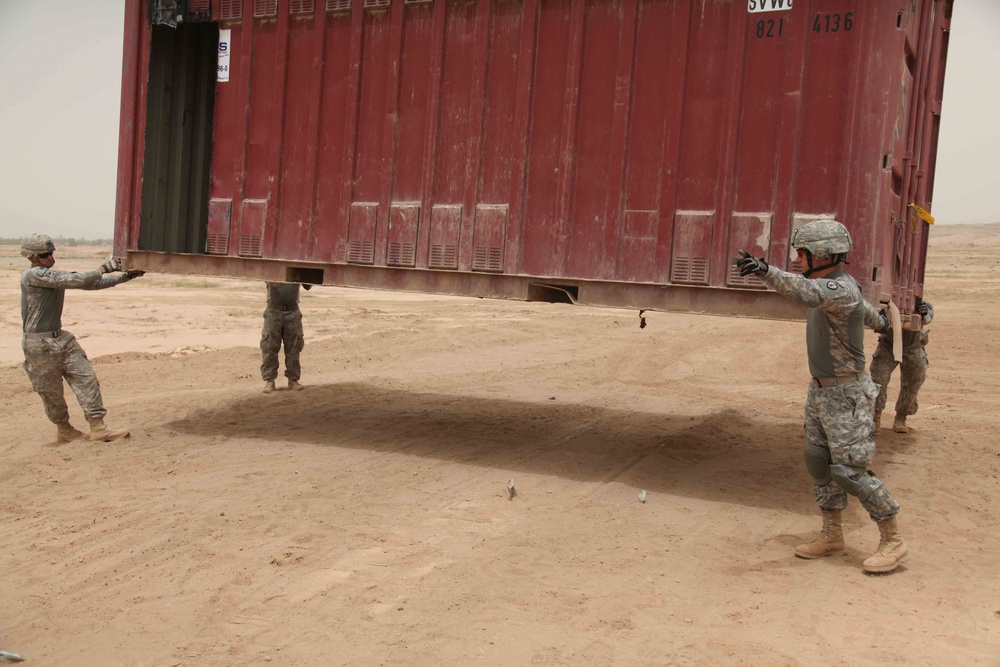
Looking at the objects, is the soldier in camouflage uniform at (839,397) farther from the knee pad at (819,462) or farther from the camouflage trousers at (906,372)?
the camouflage trousers at (906,372)

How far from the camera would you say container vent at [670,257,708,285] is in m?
7.17

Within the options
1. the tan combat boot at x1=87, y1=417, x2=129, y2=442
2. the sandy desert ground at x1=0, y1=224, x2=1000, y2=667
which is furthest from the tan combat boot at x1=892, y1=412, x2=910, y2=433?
the tan combat boot at x1=87, y1=417, x2=129, y2=442

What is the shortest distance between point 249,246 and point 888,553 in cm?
602

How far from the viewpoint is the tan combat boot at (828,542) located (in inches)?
233

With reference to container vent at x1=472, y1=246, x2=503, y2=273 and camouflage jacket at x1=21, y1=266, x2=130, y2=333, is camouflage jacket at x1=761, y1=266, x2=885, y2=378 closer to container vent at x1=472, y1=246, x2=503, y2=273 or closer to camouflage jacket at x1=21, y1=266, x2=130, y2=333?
container vent at x1=472, y1=246, x2=503, y2=273

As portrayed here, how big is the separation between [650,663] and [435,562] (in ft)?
5.45

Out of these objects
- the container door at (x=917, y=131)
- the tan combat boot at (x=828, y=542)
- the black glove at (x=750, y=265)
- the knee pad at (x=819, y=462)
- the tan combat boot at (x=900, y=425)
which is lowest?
the tan combat boot at (x=828, y=542)

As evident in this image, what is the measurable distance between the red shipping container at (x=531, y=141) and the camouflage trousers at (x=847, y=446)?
1092 mm

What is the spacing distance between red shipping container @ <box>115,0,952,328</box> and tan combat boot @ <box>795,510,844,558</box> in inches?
61.7

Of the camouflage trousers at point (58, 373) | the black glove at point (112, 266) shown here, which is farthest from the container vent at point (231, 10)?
the camouflage trousers at point (58, 373)

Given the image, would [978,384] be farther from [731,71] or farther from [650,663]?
[650,663]

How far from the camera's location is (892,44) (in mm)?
6574

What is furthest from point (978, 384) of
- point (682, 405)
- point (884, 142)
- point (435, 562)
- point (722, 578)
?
point (435, 562)

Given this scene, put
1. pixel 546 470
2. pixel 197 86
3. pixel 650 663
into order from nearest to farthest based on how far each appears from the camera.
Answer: pixel 650 663 < pixel 546 470 < pixel 197 86
